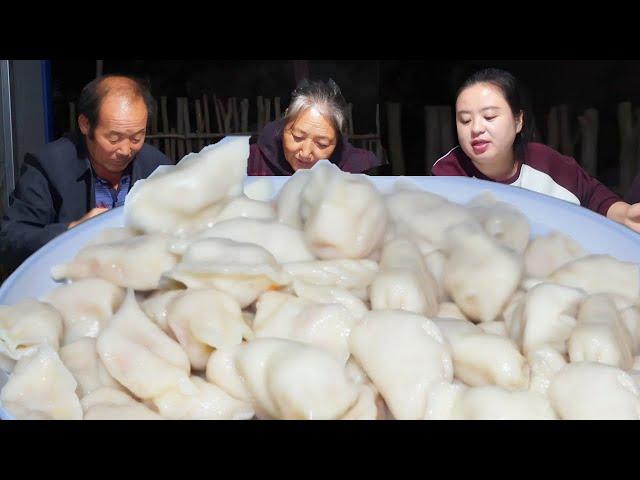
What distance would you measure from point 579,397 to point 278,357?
0.30 metres

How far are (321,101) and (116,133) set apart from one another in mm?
481

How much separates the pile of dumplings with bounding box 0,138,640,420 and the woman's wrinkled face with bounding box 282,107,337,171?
83 centimetres

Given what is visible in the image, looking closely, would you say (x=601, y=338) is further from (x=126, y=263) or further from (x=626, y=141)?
(x=626, y=141)

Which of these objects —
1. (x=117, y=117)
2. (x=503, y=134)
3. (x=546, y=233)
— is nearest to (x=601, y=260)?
(x=546, y=233)

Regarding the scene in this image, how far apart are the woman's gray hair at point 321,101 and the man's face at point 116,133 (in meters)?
0.35

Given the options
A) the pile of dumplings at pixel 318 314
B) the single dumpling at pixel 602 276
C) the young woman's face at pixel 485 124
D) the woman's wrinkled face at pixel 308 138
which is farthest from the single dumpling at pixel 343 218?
the woman's wrinkled face at pixel 308 138

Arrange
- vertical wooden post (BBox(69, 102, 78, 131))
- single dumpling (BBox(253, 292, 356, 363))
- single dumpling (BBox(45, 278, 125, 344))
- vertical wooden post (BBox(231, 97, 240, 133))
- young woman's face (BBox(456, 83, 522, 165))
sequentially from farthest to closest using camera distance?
vertical wooden post (BBox(231, 97, 240, 133)) → vertical wooden post (BBox(69, 102, 78, 131)) → young woman's face (BBox(456, 83, 522, 165)) → single dumpling (BBox(45, 278, 125, 344)) → single dumpling (BBox(253, 292, 356, 363))

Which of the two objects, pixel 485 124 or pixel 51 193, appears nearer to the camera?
pixel 485 124

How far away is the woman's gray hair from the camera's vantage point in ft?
6.82

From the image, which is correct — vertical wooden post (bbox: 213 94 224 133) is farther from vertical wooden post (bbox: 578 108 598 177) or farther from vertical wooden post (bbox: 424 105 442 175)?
vertical wooden post (bbox: 578 108 598 177)

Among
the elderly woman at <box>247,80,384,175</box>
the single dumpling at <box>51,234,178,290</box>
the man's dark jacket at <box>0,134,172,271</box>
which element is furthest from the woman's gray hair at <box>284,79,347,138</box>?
the single dumpling at <box>51,234,178,290</box>

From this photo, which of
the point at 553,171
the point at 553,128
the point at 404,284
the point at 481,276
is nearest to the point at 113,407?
the point at 404,284

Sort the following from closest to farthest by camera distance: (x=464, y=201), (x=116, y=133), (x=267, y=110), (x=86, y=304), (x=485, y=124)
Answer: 1. (x=86, y=304)
2. (x=464, y=201)
3. (x=485, y=124)
4. (x=116, y=133)
5. (x=267, y=110)

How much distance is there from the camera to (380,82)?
226 centimetres
